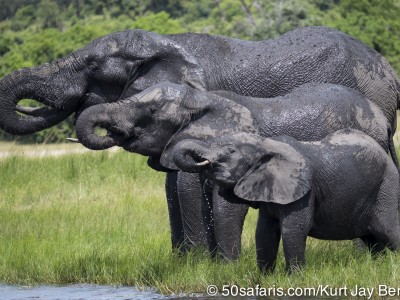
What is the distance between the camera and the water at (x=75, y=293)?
29.8ft

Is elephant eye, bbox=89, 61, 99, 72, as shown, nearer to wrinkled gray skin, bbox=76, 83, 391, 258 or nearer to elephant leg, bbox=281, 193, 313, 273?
wrinkled gray skin, bbox=76, 83, 391, 258

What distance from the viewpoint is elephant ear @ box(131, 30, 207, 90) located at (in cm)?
1029

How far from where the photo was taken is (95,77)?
1034cm

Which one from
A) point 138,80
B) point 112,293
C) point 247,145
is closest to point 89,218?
point 138,80

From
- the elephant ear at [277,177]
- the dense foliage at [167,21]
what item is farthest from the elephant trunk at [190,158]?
the dense foliage at [167,21]

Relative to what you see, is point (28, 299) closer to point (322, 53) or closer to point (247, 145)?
point (247, 145)

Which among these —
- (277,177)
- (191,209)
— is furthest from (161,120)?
(191,209)

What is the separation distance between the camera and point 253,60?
1052 centimetres

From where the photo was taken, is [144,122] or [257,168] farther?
[144,122]

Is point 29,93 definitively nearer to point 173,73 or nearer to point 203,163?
point 173,73

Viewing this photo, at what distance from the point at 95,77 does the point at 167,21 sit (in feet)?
65.8

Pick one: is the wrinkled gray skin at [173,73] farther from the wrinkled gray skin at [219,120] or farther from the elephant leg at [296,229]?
the elephant leg at [296,229]

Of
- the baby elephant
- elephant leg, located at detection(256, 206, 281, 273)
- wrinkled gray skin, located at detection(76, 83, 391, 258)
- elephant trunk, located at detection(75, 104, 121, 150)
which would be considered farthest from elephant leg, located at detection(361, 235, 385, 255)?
elephant trunk, located at detection(75, 104, 121, 150)

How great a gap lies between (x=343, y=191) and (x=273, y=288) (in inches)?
32.8
